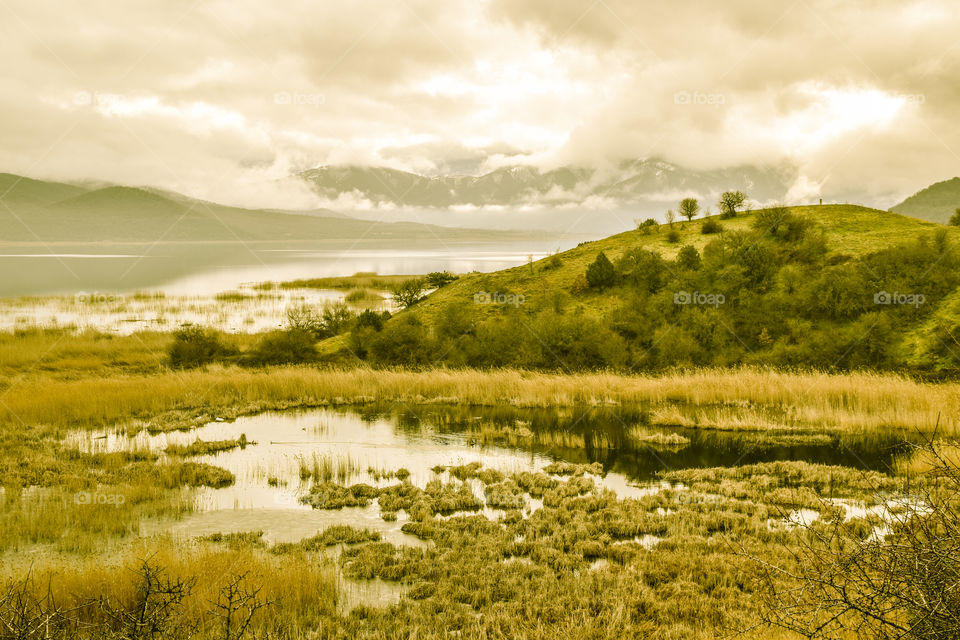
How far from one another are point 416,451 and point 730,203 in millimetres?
41276

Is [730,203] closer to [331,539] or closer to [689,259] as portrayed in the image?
[689,259]

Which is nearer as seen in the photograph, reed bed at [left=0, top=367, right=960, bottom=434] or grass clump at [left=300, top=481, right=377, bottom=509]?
grass clump at [left=300, top=481, right=377, bottom=509]

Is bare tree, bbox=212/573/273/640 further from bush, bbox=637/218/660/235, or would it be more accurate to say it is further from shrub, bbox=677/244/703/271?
bush, bbox=637/218/660/235

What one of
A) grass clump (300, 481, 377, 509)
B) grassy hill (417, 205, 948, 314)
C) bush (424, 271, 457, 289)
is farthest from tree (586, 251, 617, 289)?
grass clump (300, 481, 377, 509)

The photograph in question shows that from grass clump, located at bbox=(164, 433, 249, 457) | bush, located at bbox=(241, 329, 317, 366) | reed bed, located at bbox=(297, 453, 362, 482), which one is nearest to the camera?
reed bed, located at bbox=(297, 453, 362, 482)

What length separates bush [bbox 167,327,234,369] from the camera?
38.1m

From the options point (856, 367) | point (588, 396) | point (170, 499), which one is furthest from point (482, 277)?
point (170, 499)

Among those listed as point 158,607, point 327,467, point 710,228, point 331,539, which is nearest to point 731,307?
point 710,228

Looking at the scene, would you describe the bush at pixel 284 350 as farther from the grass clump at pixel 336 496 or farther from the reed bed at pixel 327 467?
the grass clump at pixel 336 496

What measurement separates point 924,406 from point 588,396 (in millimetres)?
13197

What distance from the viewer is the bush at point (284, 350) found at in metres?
38.7

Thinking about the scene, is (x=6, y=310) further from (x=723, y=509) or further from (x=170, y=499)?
(x=723, y=509)

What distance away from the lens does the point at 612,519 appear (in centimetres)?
1362

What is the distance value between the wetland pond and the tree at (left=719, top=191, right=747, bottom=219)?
103 feet
